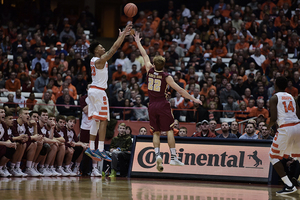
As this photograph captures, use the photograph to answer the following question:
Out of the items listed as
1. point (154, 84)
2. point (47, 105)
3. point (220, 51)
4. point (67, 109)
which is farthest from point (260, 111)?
point (47, 105)

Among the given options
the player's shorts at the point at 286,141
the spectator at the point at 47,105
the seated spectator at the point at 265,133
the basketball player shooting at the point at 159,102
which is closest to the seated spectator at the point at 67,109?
the spectator at the point at 47,105

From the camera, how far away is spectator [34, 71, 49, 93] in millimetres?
17672

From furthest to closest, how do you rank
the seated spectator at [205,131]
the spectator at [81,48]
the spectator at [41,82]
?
the spectator at [81,48], the spectator at [41,82], the seated spectator at [205,131]

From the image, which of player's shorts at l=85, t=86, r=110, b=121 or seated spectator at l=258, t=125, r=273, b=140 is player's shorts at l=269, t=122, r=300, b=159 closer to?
seated spectator at l=258, t=125, r=273, b=140

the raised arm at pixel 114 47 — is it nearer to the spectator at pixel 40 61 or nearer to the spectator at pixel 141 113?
the spectator at pixel 141 113

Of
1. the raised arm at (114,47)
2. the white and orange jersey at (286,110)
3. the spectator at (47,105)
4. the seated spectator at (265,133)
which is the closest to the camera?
the raised arm at (114,47)

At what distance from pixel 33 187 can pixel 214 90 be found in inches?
375

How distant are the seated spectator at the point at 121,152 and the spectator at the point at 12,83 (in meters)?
6.34

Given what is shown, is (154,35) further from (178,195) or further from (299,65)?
(178,195)

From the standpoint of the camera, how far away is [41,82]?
1775 centimetres

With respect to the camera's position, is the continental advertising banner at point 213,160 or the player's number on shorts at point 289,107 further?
the continental advertising banner at point 213,160

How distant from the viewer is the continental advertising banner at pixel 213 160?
11.3m

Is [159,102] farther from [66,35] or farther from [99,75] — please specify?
[66,35]

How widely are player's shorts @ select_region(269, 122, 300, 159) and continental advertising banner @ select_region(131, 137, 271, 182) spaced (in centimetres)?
221
